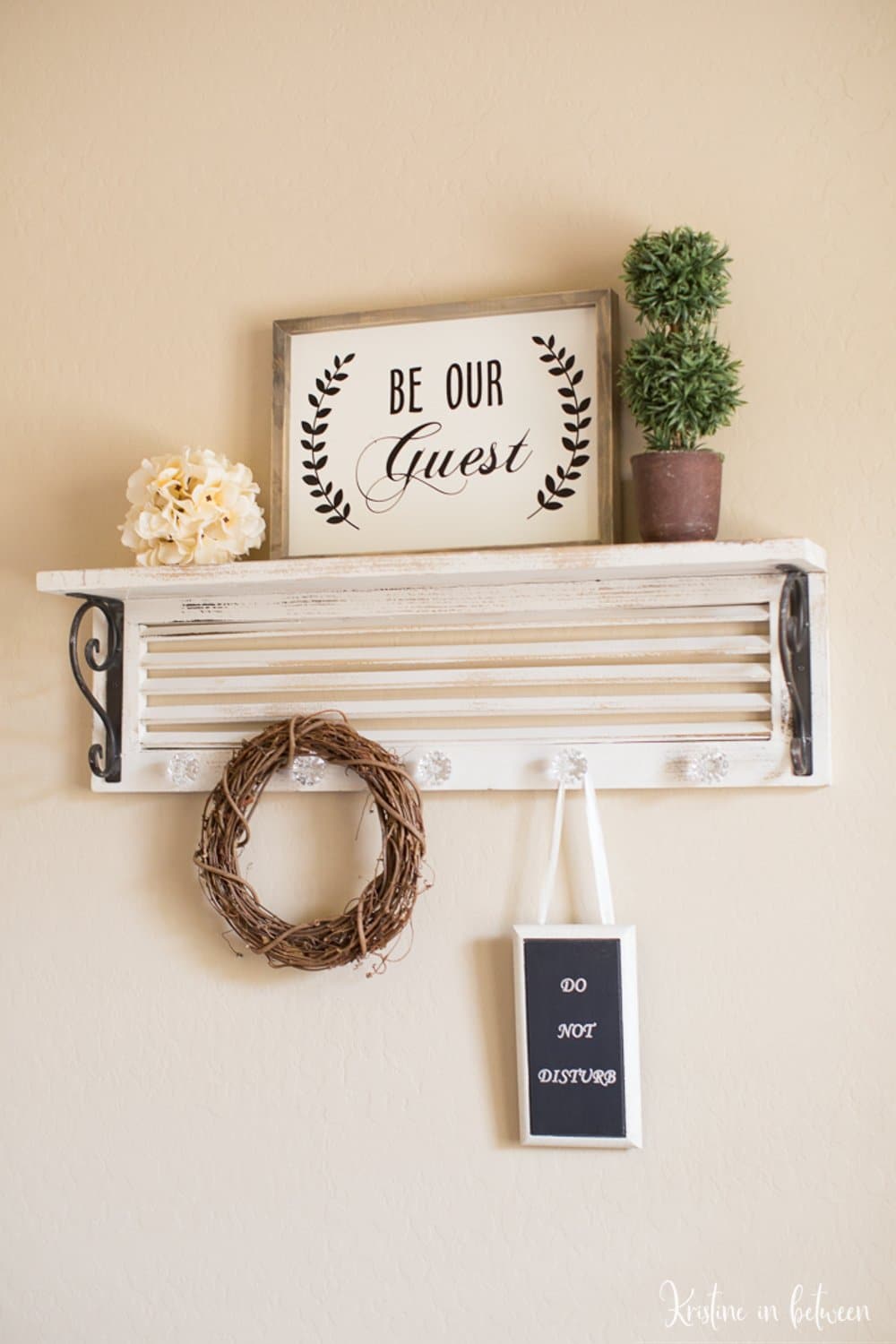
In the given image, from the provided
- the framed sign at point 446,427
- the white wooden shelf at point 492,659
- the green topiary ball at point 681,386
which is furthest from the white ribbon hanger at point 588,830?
the green topiary ball at point 681,386

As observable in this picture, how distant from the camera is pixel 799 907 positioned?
4.72 ft

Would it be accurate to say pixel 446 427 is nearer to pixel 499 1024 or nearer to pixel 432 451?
pixel 432 451

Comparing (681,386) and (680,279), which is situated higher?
(680,279)

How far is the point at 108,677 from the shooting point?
1651mm

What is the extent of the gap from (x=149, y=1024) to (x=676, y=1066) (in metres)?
0.64

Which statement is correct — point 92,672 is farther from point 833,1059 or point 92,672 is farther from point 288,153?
point 833,1059

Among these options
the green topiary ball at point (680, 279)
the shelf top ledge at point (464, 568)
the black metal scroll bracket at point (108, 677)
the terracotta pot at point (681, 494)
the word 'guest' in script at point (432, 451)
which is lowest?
the black metal scroll bracket at point (108, 677)

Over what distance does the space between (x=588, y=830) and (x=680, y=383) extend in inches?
19.7

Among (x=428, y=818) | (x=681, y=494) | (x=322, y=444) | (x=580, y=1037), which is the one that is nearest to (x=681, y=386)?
(x=681, y=494)

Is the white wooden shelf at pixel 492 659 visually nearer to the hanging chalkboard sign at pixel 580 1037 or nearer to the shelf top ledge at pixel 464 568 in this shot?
the shelf top ledge at pixel 464 568

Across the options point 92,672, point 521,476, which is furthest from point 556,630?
point 92,672

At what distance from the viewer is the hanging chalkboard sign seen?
4.71 feet

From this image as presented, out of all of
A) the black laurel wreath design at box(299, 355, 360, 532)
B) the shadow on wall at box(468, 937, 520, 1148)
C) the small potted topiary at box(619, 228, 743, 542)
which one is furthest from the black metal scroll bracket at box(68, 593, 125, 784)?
the small potted topiary at box(619, 228, 743, 542)

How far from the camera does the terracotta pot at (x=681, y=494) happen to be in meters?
1.36
